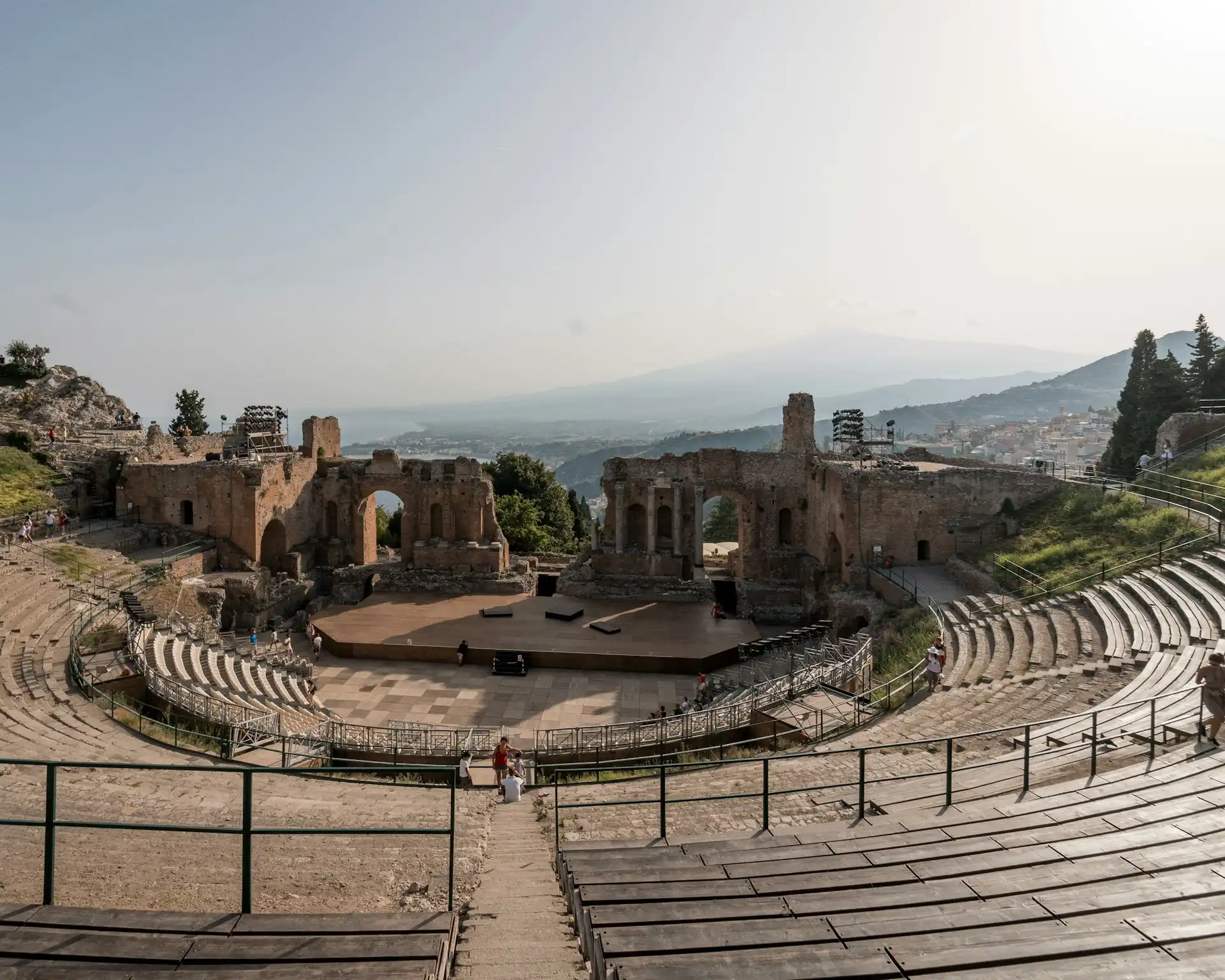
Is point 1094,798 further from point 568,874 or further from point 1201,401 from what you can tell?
point 1201,401

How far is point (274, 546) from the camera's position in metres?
34.7

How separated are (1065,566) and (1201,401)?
1768 cm

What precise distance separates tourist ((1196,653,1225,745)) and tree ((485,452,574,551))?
43.2 metres

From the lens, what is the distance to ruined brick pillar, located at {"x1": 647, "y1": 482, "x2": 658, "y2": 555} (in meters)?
34.4

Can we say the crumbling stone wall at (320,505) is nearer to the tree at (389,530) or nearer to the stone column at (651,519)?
the stone column at (651,519)

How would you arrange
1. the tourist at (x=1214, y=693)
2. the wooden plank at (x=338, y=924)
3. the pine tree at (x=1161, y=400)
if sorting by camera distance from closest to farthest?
1. the wooden plank at (x=338, y=924)
2. the tourist at (x=1214, y=693)
3. the pine tree at (x=1161, y=400)

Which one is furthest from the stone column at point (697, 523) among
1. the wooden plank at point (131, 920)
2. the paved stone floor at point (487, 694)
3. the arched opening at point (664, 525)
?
the wooden plank at point (131, 920)

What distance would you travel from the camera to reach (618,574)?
34.1 m

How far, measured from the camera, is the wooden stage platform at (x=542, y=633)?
25281 millimetres

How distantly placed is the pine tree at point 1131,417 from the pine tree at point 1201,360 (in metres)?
1.95

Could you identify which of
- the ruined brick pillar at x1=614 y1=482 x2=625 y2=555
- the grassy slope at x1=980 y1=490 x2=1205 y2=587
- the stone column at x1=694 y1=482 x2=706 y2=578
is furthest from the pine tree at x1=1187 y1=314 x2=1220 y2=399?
the ruined brick pillar at x1=614 y1=482 x2=625 y2=555

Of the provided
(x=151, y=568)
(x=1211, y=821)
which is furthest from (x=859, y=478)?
(x=151, y=568)

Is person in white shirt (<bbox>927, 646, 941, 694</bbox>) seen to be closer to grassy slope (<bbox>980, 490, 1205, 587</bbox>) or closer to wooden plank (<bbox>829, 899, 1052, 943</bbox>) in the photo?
grassy slope (<bbox>980, 490, 1205, 587</bbox>)

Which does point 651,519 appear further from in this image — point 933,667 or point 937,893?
point 937,893
